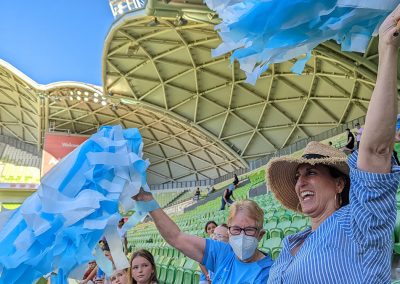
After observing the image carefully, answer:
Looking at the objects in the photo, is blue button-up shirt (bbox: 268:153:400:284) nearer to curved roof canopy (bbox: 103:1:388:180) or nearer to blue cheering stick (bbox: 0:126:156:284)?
blue cheering stick (bbox: 0:126:156:284)

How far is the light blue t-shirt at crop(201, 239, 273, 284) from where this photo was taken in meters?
2.21

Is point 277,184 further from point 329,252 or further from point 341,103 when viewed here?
point 341,103

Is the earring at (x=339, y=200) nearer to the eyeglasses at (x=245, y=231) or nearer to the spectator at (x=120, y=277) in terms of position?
the eyeglasses at (x=245, y=231)

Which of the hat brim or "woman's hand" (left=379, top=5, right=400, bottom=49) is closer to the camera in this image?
"woman's hand" (left=379, top=5, right=400, bottom=49)

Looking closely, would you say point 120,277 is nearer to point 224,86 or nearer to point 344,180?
point 344,180

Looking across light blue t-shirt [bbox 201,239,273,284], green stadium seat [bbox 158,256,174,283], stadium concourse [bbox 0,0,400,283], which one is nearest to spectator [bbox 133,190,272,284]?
light blue t-shirt [bbox 201,239,273,284]

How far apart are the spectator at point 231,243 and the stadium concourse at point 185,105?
8672 millimetres

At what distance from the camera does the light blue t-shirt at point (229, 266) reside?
221cm

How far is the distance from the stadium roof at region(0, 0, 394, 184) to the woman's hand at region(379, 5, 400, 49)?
13482mm

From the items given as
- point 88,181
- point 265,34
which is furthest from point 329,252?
point 88,181

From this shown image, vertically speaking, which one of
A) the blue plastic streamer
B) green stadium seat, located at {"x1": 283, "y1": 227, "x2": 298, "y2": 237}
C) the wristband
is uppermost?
the blue plastic streamer

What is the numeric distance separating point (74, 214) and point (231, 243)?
0.81 m

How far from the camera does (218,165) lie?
109ft

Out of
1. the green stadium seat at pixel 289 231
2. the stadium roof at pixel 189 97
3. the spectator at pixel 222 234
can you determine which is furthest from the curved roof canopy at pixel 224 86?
the spectator at pixel 222 234
